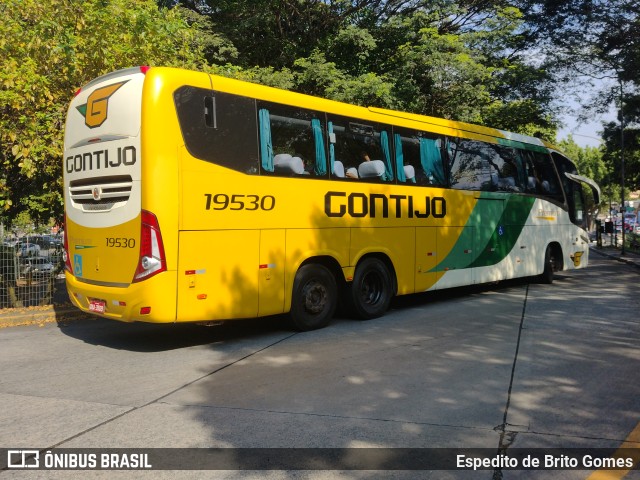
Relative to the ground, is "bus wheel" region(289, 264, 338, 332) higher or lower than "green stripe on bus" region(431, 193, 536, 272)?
lower

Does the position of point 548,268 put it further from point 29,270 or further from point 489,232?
point 29,270

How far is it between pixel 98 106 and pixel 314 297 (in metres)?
3.96

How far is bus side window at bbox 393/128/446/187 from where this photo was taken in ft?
31.4

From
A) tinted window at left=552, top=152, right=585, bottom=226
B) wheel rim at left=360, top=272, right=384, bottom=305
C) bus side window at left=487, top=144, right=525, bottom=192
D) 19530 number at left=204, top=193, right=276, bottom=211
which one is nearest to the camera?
19530 number at left=204, top=193, right=276, bottom=211

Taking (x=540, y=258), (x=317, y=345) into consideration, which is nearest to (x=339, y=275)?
(x=317, y=345)

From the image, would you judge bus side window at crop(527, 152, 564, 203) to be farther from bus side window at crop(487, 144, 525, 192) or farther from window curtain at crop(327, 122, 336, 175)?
window curtain at crop(327, 122, 336, 175)

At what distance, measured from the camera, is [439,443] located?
3.99 meters

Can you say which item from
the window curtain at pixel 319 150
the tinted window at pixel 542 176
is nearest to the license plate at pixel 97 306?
the window curtain at pixel 319 150

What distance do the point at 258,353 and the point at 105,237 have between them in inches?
95.0

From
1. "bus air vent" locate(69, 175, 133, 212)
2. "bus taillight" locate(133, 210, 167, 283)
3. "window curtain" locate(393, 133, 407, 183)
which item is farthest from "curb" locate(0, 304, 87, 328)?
"window curtain" locate(393, 133, 407, 183)

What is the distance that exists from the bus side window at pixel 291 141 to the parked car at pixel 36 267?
18.9ft

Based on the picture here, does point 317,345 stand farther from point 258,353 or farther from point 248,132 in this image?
point 248,132

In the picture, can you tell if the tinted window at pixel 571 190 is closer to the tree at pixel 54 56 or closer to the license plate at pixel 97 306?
the tree at pixel 54 56

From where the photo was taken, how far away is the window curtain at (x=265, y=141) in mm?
7391
